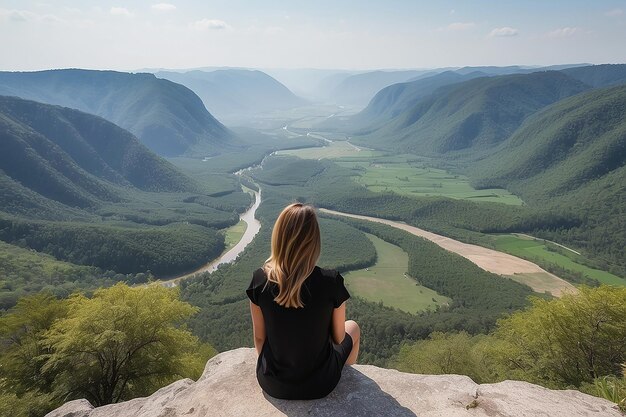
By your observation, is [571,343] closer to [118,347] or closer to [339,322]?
[339,322]

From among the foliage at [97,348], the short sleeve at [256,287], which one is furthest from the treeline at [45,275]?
the short sleeve at [256,287]

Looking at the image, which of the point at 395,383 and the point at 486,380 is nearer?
the point at 395,383

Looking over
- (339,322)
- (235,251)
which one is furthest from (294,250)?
(235,251)

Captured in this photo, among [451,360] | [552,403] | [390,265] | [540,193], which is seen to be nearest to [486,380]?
[451,360]

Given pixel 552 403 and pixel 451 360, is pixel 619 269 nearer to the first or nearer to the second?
pixel 451 360

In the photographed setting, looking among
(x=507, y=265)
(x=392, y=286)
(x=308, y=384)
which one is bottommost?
(x=392, y=286)
